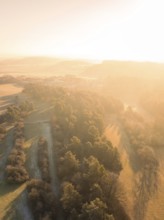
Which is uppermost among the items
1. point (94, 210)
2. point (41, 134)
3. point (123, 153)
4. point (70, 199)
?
point (41, 134)

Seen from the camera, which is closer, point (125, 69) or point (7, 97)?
point (7, 97)

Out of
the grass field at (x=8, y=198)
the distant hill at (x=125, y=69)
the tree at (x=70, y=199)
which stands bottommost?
the grass field at (x=8, y=198)

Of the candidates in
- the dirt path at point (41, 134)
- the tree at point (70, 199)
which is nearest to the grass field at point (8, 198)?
the dirt path at point (41, 134)

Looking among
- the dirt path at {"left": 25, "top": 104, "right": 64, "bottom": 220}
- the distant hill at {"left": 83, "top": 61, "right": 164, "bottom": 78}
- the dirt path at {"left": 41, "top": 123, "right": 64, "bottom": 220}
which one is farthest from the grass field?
the distant hill at {"left": 83, "top": 61, "right": 164, "bottom": 78}

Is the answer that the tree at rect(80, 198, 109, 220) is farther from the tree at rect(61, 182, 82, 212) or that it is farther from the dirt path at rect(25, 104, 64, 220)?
the dirt path at rect(25, 104, 64, 220)

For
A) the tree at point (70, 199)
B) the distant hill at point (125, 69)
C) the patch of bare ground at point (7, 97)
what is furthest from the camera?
the distant hill at point (125, 69)

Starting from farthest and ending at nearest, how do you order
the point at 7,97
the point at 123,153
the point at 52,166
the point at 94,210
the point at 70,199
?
the point at 7,97
the point at 123,153
the point at 52,166
the point at 70,199
the point at 94,210

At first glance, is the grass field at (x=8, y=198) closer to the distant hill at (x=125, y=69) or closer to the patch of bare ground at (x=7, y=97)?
the patch of bare ground at (x=7, y=97)

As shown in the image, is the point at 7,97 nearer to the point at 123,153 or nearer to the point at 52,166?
the point at 52,166

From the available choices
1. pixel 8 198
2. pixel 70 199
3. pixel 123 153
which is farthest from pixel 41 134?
pixel 70 199
